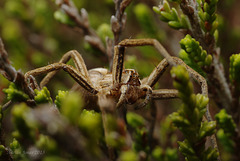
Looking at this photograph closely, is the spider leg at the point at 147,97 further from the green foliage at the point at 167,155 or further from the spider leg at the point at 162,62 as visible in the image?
the green foliage at the point at 167,155

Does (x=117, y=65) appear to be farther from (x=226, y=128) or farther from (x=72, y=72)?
(x=226, y=128)

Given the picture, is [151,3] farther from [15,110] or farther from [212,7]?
[15,110]

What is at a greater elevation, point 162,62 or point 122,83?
point 162,62

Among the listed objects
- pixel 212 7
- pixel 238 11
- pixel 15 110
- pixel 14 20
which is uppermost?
pixel 238 11

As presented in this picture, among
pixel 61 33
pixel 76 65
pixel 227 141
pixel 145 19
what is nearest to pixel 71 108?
pixel 227 141

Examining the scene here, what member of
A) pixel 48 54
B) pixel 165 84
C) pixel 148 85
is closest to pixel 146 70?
pixel 165 84
